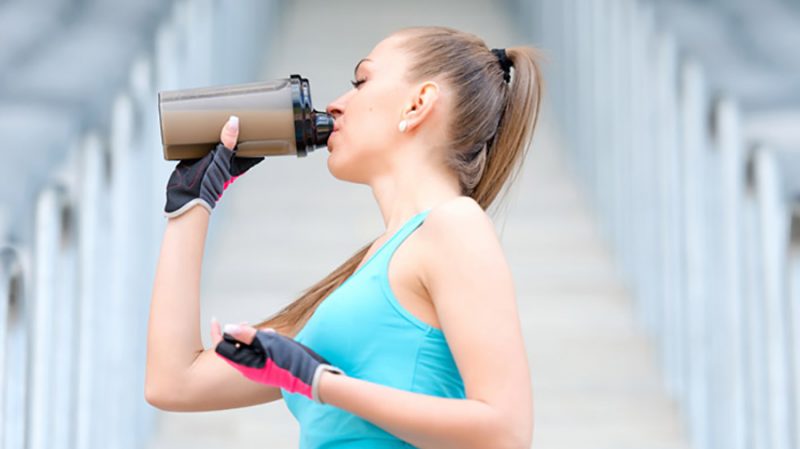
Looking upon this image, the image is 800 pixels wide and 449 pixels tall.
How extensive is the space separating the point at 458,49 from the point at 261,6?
412 centimetres

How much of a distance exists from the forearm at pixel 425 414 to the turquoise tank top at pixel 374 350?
0.15 feet

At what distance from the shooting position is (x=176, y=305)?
134 centimetres

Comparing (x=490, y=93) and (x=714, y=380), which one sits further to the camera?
(x=714, y=380)

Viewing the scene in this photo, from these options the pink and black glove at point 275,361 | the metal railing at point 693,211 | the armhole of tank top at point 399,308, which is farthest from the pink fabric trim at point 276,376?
the metal railing at point 693,211

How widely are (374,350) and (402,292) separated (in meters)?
0.05

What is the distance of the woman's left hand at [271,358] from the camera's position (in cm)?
112

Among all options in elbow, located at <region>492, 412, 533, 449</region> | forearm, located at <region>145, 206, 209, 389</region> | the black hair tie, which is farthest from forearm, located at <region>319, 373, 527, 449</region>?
the black hair tie

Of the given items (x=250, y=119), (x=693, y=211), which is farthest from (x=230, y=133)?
(x=693, y=211)

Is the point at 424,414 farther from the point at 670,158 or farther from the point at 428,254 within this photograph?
the point at 670,158

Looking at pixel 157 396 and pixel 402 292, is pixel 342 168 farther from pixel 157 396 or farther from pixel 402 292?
pixel 157 396

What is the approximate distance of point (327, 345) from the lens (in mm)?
1218

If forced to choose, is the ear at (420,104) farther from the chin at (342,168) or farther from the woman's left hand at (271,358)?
the woman's left hand at (271,358)

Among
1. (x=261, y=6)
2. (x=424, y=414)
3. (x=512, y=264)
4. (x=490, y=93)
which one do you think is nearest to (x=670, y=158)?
(x=512, y=264)

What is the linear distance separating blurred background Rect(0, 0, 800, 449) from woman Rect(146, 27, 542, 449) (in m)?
0.15
